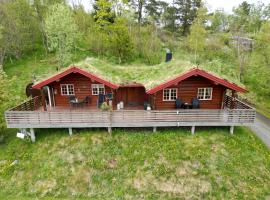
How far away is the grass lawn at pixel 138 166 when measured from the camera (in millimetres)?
11852

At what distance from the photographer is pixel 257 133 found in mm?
16562

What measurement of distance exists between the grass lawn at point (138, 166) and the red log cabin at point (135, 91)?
2.27 meters

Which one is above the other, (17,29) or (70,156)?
(17,29)

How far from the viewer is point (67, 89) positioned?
16922 millimetres

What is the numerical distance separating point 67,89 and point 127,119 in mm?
6010

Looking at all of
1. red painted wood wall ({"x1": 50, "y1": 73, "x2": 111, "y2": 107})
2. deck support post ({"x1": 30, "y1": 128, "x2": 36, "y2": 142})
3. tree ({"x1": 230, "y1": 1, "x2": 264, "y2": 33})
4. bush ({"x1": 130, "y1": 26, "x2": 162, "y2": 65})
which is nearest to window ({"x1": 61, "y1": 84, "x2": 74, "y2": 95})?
red painted wood wall ({"x1": 50, "y1": 73, "x2": 111, "y2": 107})

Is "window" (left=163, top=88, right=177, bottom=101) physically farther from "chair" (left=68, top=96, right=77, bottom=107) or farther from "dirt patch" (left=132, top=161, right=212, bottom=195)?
"chair" (left=68, top=96, right=77, bottom=107)

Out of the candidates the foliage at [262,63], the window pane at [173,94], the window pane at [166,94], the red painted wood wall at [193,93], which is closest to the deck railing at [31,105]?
the red painted wood wall at [193,93]

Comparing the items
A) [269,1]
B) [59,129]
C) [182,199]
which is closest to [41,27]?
[59,129]

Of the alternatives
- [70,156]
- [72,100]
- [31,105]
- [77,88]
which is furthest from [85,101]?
[70,156]

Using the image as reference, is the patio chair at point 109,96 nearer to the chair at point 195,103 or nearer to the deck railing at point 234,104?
the chair at point 195,103

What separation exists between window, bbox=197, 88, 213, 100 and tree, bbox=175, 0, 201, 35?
32021mm

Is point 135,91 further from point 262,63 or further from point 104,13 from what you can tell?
point 104,13

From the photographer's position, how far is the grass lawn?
1185 cm
